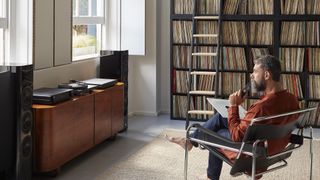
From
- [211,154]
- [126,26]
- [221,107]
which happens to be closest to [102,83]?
[126,26]

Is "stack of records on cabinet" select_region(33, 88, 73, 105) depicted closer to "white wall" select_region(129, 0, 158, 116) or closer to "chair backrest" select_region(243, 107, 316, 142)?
"chair backrest" select_region(243, 107, 316, 142)

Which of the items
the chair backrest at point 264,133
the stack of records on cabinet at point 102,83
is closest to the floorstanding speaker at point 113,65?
the stack of records on cabinet at point 102,83

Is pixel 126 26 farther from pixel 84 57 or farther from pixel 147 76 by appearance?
pixel 84 57

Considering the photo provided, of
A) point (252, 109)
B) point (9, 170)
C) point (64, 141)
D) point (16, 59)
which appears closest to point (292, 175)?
point (252, 109)

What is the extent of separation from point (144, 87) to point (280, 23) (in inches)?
79.5

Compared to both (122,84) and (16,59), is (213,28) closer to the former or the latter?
(122,84)

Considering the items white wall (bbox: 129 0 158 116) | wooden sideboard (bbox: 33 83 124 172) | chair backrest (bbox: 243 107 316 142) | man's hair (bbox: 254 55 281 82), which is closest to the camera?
chair backrest (bbox: 243 107 316 142)

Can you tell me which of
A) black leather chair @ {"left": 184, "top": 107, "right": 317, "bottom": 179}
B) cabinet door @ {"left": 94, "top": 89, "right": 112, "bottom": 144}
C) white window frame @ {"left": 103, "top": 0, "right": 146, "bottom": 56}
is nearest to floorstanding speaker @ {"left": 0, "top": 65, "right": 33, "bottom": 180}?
cabinet door @ {"left": 94, "top": 89, "right": 112, "bottom": 144}

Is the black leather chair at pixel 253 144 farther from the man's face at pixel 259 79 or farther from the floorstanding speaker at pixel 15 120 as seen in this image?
the floorstanding speaker at pixel 15 120

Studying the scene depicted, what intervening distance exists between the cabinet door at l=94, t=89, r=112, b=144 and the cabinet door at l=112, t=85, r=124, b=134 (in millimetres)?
125

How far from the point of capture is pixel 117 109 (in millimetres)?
5289

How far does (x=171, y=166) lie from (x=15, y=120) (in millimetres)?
1491

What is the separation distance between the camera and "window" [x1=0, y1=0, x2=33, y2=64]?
163 inches

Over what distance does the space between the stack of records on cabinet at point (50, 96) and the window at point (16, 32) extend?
370 mm
